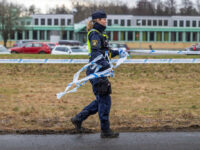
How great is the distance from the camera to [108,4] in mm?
118312

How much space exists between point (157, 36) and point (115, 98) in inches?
2724

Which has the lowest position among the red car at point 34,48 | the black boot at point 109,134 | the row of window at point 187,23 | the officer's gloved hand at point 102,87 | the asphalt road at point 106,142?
the red car at point 34,48

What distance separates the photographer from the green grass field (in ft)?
21.1

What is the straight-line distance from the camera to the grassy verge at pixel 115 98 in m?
6.47

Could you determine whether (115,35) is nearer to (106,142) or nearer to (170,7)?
(170,7)

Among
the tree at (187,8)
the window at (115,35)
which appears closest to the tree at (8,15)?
the window at (115,35)

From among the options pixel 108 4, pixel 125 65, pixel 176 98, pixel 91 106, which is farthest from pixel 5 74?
pixel 108 4

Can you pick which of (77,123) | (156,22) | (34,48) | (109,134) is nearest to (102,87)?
(109,134)

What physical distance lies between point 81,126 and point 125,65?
11997 mm

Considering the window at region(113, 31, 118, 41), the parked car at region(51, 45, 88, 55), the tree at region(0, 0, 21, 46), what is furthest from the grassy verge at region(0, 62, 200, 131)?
the window at region(113, 31, 118, 41)

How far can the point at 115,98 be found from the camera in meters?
9.66

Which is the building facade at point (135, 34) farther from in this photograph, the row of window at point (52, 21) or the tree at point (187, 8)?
the tree at point (187, 8)

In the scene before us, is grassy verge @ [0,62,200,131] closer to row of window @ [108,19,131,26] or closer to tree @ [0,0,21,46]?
tree @ [0,0,21,46]

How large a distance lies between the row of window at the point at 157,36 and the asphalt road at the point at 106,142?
70.6 metres
